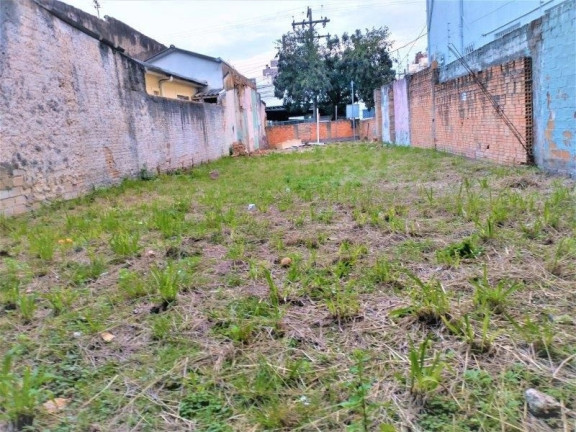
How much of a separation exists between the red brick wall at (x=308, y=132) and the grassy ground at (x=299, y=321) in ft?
78.1

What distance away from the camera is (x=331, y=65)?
29969 mm

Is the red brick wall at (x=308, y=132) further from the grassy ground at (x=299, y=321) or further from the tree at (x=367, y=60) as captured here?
the grassy ground at (x=299, y=321)

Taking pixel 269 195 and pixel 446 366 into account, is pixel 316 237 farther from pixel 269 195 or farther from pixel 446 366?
pixel 269 195

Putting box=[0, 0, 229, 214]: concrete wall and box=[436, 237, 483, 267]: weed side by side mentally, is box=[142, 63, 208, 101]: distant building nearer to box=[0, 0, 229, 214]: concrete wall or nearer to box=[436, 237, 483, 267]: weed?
box=[0, 0, 229, 214]: concrete wall

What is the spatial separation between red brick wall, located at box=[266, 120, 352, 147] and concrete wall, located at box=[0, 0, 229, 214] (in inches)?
706

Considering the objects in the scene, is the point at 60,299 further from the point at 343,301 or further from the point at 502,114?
the point at 502,114

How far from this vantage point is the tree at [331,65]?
1118 inches

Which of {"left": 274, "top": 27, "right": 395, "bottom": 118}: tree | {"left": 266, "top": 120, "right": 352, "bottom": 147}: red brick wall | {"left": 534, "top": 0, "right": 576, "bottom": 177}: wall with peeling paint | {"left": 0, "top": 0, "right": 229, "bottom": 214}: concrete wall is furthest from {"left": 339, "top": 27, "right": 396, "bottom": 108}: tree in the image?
{"left": 534, "top": 0, "right": 576, "bottom": 177}: wall with peeling paint

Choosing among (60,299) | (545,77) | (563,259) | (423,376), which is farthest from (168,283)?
(545,77)

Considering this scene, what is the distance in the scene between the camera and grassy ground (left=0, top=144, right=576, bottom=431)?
70.9 inches

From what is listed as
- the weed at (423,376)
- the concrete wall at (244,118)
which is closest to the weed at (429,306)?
the weed at (423,376)

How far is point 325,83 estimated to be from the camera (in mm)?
28562

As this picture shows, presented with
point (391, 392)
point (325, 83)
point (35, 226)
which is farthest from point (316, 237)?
point (325, 83)

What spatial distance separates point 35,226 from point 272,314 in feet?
13.8
